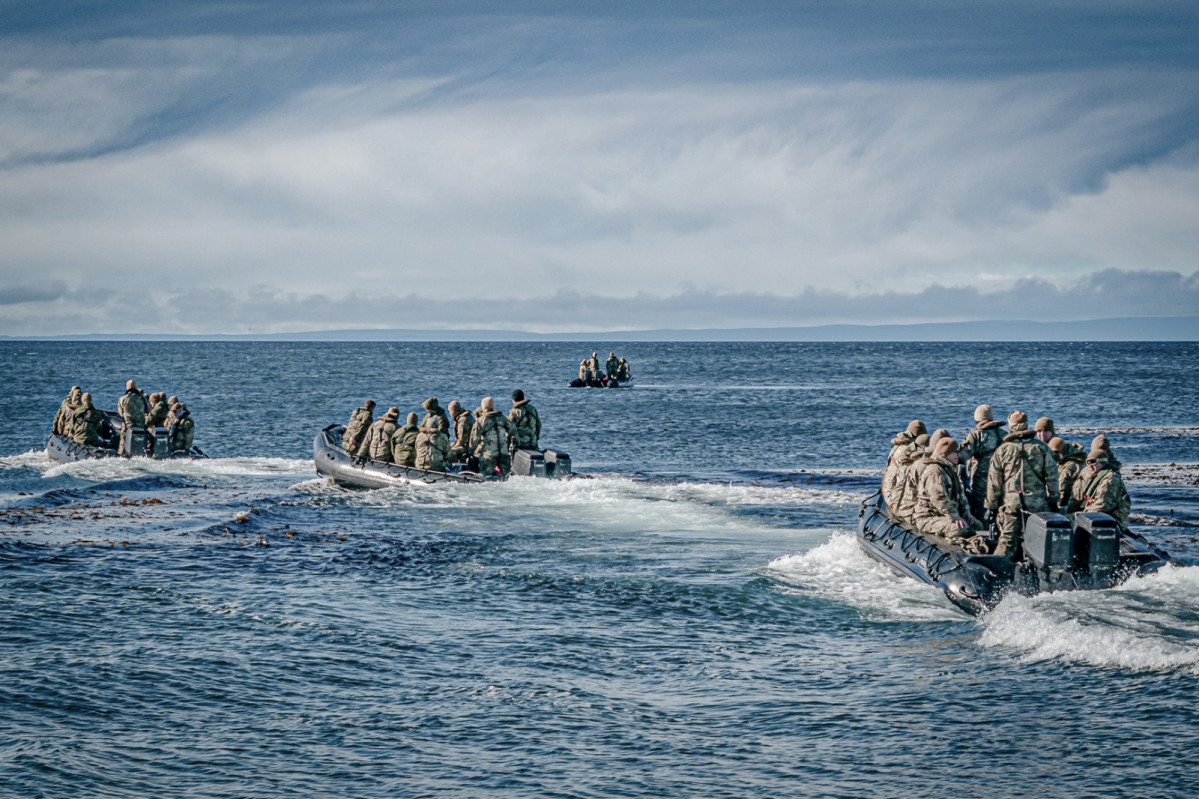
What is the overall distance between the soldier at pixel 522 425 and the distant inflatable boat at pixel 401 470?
0.37 m

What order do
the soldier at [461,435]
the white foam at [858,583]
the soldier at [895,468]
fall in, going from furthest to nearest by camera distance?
the soldier at [461,435], the soldier at [895,468], the white foam at [858,583]

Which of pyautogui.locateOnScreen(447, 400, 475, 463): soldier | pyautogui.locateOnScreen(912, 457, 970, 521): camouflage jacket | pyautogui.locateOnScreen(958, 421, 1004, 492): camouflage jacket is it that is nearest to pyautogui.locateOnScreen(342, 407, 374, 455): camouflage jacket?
pyautogui.locateOnScreen(447, 400, 475, 463): soldier

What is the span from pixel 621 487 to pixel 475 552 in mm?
7744

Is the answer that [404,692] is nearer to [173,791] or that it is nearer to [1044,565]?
[173,791]

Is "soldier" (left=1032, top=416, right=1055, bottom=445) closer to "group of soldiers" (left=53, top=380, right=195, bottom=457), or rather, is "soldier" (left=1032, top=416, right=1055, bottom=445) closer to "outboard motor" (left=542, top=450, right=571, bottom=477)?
"outboard motor" (left=542, top=450, right=571, bottom=477)

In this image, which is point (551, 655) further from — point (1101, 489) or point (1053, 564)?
point (1101, 489)

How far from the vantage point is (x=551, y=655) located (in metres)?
14.0

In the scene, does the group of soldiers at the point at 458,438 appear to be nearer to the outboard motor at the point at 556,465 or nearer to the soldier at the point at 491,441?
the soldier at the point at 491,441

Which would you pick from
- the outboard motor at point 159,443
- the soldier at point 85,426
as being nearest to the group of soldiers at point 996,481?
the outboard motor at point 159,443

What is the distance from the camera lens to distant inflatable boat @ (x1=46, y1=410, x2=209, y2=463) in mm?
33594

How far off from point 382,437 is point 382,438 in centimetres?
2

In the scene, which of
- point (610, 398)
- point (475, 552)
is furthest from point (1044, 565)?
point (610, 398)

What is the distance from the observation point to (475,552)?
20.5 metres

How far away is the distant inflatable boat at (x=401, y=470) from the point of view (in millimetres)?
27078
